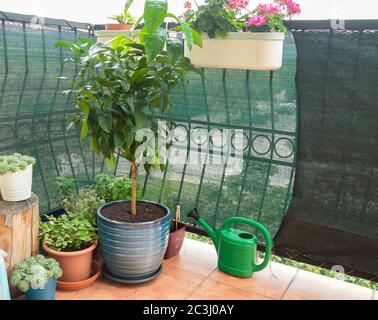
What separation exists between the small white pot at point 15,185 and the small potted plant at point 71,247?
0.81 feet

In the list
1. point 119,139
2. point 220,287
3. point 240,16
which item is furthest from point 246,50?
point 220,287

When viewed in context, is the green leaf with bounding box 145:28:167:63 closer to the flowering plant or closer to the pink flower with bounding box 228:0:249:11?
the flowering plant

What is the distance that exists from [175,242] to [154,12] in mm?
1360

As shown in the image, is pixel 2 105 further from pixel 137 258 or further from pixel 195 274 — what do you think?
pixel 195 274

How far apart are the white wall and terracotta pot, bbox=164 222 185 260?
4.15 feet

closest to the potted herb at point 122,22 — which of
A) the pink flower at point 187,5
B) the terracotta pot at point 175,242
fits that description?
the pink flower at point 187,5

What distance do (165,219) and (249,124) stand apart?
2.41 ft

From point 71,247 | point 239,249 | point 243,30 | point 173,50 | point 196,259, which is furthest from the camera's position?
point 196,259

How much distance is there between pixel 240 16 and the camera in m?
1.81

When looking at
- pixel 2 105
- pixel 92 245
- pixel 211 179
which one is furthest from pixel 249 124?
pixel 2 105

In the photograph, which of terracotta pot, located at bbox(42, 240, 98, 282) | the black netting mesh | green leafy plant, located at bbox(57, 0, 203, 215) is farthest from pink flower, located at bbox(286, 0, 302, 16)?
terracotta pot, located at bbox(42, 240, 98, 282)

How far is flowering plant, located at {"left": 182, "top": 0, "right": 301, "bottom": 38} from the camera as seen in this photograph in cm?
173

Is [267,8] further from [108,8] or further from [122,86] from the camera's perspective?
[108,8]

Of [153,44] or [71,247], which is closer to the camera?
[153,44]
